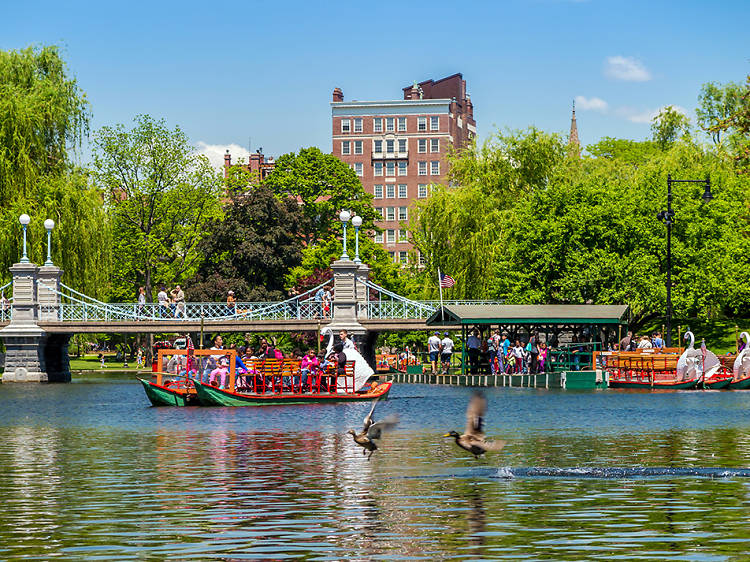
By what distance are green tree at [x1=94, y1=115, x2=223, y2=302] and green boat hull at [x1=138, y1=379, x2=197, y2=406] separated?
1829 inches

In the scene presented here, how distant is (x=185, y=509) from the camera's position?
53.5 ft

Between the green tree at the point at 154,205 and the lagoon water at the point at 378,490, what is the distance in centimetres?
5500

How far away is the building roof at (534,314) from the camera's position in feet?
178

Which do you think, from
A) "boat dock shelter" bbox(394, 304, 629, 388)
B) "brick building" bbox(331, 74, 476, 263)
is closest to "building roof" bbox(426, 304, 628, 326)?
"boat dock shelter" bbox(394, 304, 629, 388)

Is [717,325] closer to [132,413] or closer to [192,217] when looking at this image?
[192,217]

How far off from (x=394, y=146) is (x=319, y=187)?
40.1m

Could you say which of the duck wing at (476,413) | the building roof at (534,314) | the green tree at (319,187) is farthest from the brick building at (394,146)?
the duck wing at (476,413)

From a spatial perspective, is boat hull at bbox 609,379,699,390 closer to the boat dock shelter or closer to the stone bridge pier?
the boat dock shelter

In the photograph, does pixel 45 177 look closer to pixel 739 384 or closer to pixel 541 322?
pixel 541 322

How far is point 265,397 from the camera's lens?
125 feet

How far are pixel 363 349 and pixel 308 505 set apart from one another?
4825 centimetres

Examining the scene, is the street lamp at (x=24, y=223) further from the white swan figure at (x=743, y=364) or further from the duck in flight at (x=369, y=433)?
the duck in flight at (x=369, y=433)

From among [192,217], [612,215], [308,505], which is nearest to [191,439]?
[308,505]

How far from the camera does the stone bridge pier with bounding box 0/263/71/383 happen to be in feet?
209
